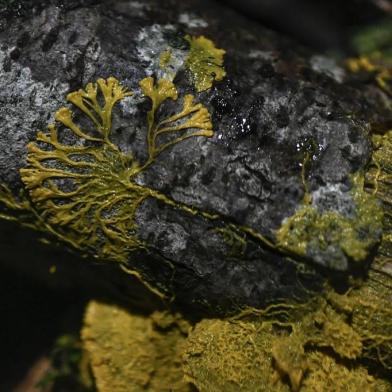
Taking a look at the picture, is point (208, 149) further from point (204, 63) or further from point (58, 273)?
point (58, 273)

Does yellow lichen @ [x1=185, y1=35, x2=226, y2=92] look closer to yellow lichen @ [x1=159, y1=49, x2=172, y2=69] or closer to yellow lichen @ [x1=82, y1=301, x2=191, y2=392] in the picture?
yellow lichen @ [x1=159, y1=49, x2=172, y2=69]

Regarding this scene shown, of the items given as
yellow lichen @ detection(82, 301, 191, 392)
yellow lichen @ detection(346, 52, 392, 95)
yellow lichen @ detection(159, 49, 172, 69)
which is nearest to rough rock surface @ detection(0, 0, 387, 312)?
yellow lichen @ detection(159, 49, 172, 69)

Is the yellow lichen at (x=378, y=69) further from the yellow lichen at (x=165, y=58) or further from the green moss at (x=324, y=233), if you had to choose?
the yellow lichen at (x=165, y=58)

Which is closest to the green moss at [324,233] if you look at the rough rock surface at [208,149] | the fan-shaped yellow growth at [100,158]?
the rough rock surface at [208,149]

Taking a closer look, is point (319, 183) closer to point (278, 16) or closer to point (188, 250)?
point (188, 250)

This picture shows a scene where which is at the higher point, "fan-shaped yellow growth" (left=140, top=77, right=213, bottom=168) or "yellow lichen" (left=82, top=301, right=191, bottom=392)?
"fan-shaped yellow growth" (left=140, top=77, right=213, bottom=168)

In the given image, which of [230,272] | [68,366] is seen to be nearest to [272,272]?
[230,272]
